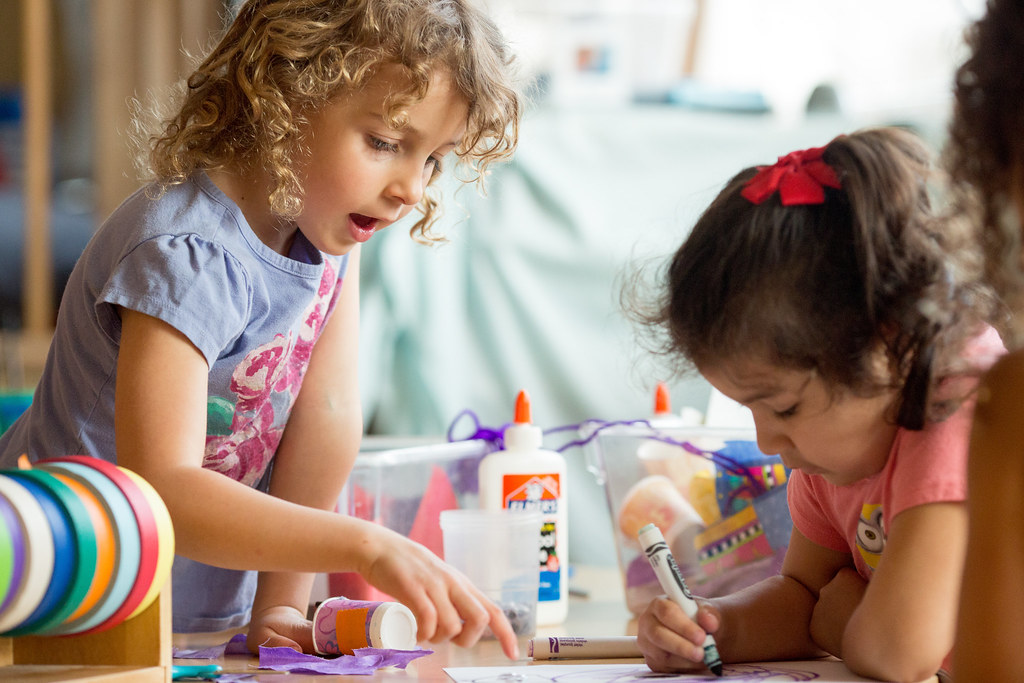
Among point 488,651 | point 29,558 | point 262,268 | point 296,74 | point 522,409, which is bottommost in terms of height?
point 488,651

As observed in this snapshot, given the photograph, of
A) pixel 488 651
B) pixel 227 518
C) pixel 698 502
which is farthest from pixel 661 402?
pixel 227 518

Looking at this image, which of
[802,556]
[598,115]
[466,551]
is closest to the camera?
[802,556]

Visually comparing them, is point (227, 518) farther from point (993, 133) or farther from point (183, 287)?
point (993, 133)

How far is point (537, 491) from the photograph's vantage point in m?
1.05

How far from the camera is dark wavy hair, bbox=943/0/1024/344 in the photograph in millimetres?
584

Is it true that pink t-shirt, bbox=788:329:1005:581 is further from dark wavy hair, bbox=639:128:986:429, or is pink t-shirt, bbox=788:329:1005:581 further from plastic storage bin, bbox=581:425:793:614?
plastic storage bin, bbox=581:425:793:614

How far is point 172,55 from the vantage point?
221 centimetres

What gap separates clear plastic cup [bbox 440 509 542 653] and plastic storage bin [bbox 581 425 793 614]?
0.52 ft

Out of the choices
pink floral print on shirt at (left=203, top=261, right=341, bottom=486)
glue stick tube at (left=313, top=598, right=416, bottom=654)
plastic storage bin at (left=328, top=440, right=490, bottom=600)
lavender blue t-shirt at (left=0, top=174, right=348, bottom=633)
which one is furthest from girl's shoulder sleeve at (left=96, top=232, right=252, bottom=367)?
plastic storage bin at (left=328, top=440, right=490, bottom=600)

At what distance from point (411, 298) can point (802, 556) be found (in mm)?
916

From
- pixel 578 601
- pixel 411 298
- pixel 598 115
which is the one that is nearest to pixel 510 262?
pixel 411 298

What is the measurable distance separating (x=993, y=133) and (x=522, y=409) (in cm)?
57

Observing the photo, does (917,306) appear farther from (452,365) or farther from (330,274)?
(452,365)

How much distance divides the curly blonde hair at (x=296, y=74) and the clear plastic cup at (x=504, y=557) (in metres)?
0.32
